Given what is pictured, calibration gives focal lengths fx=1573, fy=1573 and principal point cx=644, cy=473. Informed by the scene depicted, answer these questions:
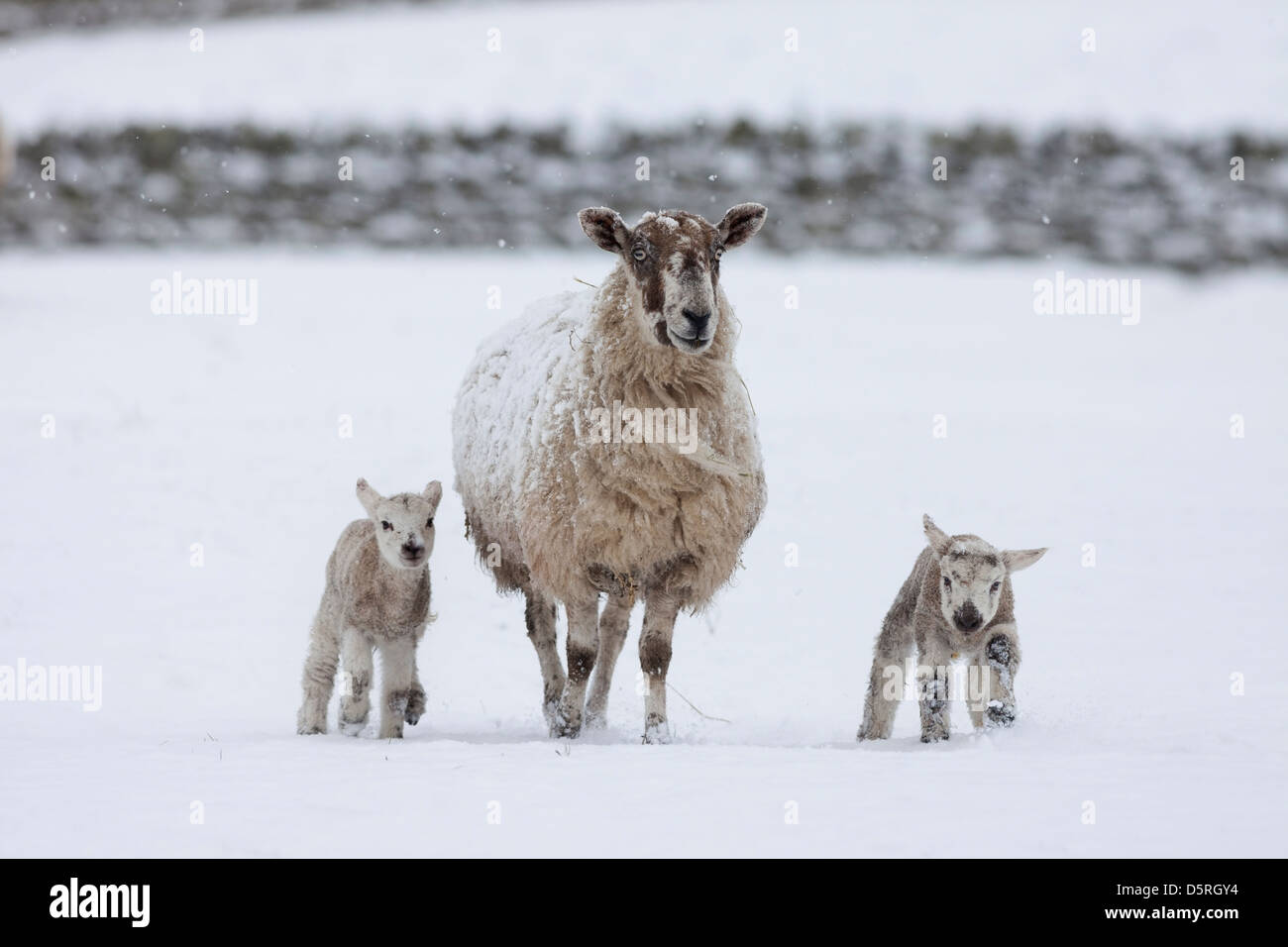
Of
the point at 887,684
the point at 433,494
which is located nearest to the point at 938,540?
the point at 887,684

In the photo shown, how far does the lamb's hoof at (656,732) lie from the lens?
710 centimetres

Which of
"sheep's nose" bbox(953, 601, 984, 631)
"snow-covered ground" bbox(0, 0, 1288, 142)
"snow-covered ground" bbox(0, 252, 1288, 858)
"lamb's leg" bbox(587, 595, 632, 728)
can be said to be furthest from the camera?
"snow-covered ground" bbox(0, 0, 1288, 142)

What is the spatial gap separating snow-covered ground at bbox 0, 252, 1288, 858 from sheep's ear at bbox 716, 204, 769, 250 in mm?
2379

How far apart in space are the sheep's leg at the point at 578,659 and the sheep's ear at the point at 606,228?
65.0 inches

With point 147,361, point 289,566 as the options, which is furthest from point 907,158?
point 289,566

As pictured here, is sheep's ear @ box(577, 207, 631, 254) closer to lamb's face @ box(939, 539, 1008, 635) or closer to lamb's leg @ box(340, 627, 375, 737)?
lamb's face @ box(939, 539, 1008, 635)

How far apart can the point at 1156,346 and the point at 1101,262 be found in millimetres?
2794

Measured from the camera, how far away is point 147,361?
1495cm

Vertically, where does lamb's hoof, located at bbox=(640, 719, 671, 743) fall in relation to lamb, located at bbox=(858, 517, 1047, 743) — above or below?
below

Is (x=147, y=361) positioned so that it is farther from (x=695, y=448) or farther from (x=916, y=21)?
(x=916, y=21)

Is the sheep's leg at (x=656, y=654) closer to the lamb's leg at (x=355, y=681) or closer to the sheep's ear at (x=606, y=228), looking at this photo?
the lamb's leg at (x=355, y=681)

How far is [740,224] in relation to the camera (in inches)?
293

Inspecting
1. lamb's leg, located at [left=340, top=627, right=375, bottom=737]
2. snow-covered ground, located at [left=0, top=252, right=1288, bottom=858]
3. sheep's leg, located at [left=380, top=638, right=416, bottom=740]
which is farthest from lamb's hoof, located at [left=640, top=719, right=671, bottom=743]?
lamb's leg, located at [left=340, top=627, right=375, bottom=737]

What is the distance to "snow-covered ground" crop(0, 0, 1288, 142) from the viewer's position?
782 inches
